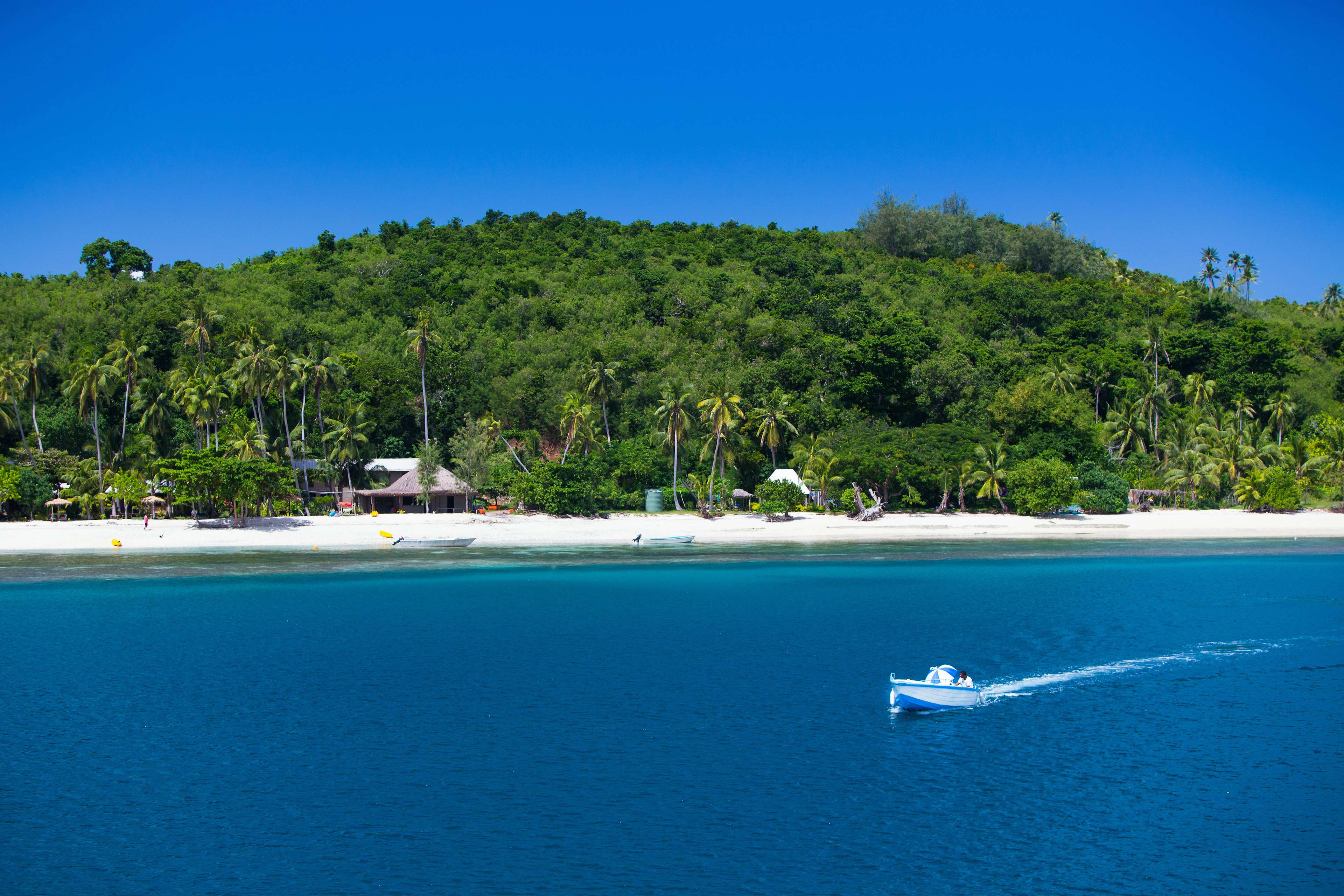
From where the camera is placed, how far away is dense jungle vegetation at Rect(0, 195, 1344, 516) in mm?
58594

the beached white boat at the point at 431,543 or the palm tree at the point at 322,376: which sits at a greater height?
the palm tree at the point at 322,376

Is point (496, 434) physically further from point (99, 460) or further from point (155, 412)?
point (99, 460)

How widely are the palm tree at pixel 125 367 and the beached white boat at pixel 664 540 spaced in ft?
105

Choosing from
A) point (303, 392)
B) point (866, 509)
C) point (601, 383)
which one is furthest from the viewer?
point (303, 392)

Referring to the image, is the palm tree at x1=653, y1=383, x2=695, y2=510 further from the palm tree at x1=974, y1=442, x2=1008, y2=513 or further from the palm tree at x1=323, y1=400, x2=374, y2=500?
the palm tree at x1=323, y1=400, x2=374, y2=500

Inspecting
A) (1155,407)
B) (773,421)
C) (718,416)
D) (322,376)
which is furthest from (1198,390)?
(322,376)

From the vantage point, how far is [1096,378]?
71.6 m

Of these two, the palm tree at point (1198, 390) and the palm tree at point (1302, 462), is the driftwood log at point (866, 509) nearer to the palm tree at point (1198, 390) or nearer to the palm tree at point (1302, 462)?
the palm tree at point (1302, 462)

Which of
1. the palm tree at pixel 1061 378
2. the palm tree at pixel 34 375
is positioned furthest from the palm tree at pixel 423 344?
the palm tree at pixel 1061 378

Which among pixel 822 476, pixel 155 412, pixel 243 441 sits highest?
pixel 155 412

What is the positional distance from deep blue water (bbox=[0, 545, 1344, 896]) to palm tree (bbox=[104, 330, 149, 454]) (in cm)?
2593

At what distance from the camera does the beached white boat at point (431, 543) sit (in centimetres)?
5172

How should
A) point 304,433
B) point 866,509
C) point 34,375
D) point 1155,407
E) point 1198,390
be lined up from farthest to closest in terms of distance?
point 1198,390
point 1155,407
point 304,433
point 866,509
point 34,375

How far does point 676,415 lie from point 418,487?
55.4ft
